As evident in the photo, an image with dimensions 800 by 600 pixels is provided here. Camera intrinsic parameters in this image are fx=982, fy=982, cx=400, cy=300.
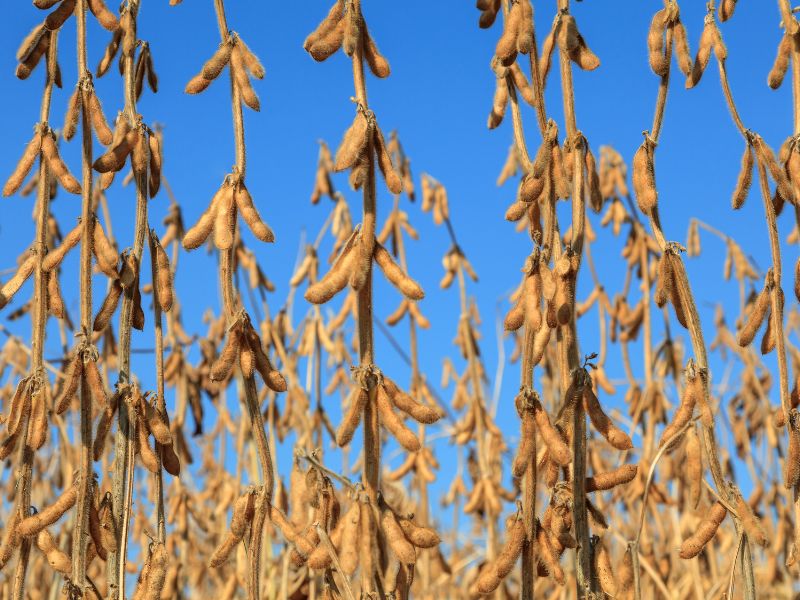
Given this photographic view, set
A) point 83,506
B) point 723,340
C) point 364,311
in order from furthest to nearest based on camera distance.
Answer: point 723,340, point 83,506, point 364,311

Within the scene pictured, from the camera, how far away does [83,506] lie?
53.6 inches

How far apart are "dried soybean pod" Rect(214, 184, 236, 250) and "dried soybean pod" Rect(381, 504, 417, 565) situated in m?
0.41

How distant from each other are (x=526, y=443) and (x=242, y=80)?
2.10 feet

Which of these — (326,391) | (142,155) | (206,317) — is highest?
(206,317)

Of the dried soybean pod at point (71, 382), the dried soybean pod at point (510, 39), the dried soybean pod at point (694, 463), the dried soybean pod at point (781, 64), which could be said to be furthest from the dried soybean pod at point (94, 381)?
the dried soybean pod at point (781, 64)

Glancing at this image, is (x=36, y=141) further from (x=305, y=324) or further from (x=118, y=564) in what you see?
(x=305, y=324)

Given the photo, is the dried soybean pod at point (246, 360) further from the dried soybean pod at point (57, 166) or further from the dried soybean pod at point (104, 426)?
the dried soybean pod at point (57, 166)

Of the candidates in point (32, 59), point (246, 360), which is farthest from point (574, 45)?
point (32, 59)

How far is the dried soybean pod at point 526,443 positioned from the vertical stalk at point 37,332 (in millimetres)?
696

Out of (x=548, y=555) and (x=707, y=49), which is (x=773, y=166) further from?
(x=548, y=555)

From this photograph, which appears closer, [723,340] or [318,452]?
[318,452]

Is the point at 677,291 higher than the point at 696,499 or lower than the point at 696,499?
higher

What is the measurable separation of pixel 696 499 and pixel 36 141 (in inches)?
45.7

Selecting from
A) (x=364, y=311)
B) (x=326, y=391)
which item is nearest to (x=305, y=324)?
(x=326, y=391)
